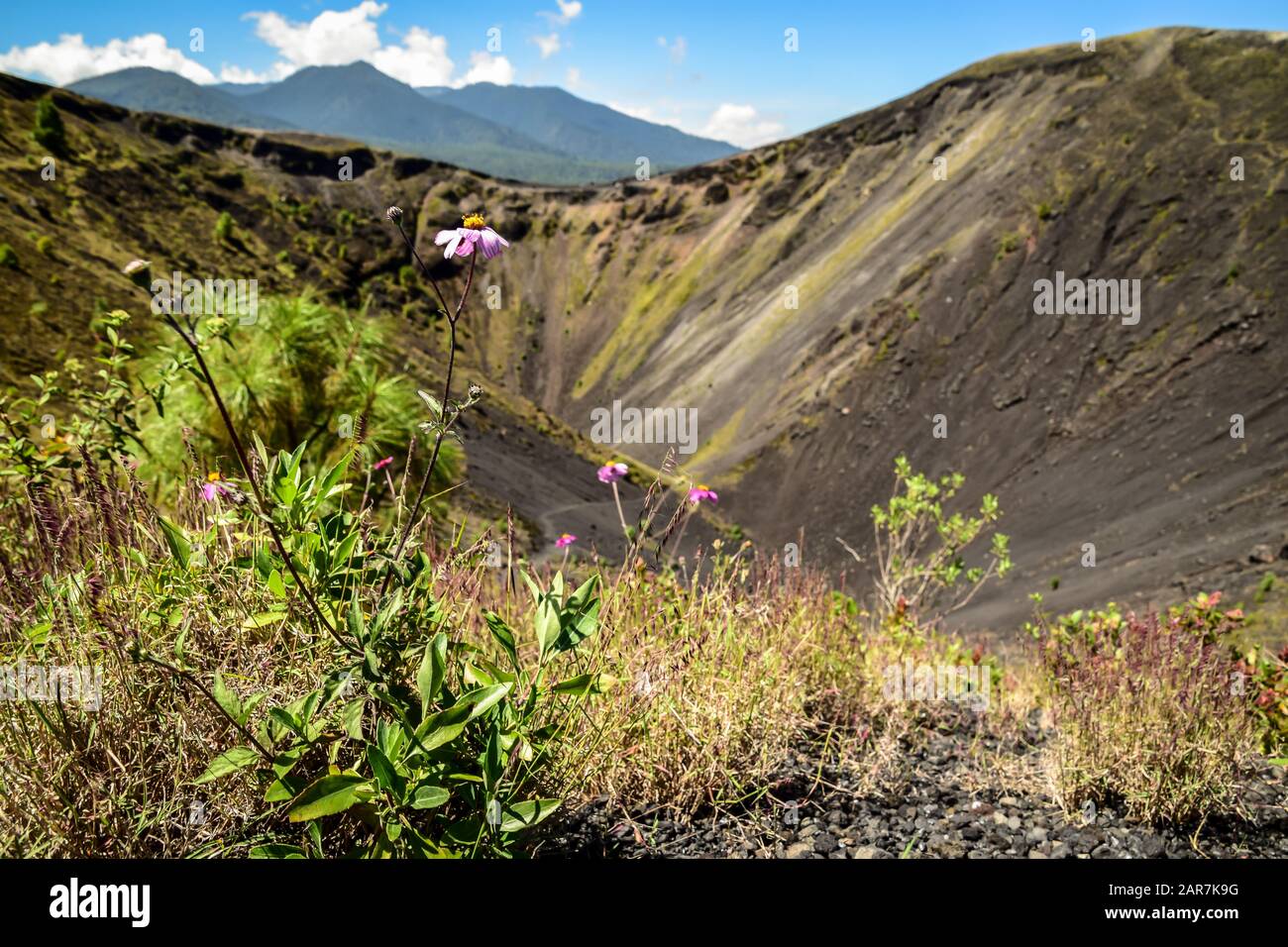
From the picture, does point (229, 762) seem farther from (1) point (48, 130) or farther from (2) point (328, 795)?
(1) point (48, 130)

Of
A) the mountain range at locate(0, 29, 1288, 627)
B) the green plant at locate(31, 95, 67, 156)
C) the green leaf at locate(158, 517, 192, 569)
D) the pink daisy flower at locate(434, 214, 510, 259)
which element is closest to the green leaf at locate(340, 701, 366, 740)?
the green leaf at locate(158, 517, 192, 569)

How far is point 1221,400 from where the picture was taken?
20156 mm

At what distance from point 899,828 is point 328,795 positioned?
5.94ft

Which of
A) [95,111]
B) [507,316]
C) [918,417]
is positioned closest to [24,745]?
[918,417]

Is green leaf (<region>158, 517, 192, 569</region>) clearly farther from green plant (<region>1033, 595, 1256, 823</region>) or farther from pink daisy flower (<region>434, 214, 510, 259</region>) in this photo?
green plant (<region>1033, 595, 1256, 823</region>)

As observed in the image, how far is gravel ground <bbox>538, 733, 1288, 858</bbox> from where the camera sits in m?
2.24

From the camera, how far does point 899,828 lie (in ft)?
8.09

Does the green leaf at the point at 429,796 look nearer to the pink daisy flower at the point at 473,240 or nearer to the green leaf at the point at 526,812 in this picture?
the green leaf at the point at 526,812

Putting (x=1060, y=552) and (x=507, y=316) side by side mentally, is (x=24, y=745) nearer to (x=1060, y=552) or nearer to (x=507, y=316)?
(x=1060, y=552)

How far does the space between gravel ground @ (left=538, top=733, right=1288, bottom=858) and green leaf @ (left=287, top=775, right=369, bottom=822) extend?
2.26ft

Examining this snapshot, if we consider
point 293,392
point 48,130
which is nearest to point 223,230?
point 48,130

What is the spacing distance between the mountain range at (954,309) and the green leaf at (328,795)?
10.4 meters

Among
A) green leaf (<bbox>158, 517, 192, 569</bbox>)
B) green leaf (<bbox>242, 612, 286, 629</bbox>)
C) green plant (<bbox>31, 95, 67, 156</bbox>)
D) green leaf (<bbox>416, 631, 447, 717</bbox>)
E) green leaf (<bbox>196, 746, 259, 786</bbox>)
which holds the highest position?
green plant (<bbox>31, 95, 67, 156</bbox>)
